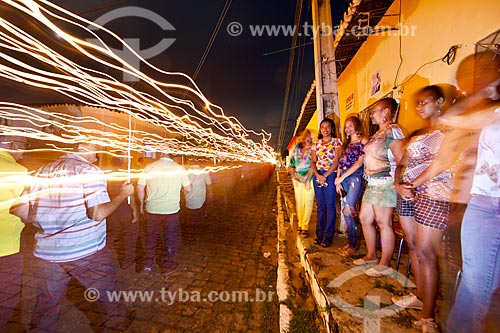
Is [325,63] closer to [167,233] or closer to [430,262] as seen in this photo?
[430,262]

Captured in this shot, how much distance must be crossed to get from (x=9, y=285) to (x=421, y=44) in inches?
321

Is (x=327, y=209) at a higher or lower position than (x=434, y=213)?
lower

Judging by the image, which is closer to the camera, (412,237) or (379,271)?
(412,237)

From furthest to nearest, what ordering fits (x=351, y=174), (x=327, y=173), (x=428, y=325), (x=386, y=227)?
(x=327, y=173), (x=351, y=174), (x=386, y=227), (x=428, y=325)

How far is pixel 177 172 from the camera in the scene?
415cm

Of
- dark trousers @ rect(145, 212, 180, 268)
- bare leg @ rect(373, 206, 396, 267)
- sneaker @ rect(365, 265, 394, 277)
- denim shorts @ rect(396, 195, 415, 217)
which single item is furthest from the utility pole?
dark trousers @ rect(145, 212, 180, 268)

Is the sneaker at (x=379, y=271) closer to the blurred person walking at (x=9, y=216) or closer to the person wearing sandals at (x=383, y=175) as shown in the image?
the person wearing sandals at (x=383, y=175)

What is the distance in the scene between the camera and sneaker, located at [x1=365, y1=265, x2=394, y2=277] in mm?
2652

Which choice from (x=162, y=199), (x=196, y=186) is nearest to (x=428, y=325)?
(x=162, y=199)

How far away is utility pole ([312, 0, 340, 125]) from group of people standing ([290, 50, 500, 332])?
2.11 meters

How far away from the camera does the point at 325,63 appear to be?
15.9 ft

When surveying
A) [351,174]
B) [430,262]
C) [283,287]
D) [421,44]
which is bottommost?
[283,287]

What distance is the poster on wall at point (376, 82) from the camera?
598 cm

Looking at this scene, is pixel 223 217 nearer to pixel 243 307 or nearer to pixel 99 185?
pixel 243 307
